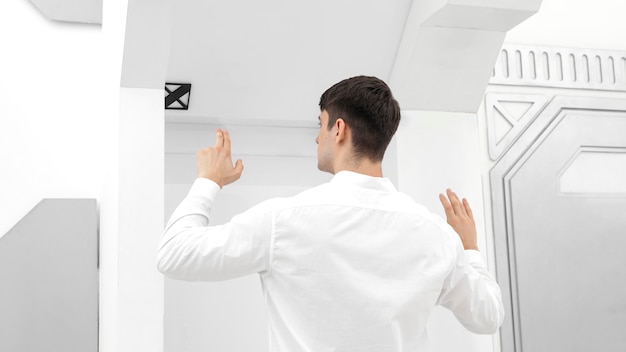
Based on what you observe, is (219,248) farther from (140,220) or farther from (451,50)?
(451,50)

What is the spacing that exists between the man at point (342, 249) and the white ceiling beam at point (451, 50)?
937 mm

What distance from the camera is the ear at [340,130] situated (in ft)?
4.46

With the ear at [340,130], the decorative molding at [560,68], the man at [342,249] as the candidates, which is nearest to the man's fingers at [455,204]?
the man at [342,249]

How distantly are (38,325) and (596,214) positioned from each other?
2.13 m

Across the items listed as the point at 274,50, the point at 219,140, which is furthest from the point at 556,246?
the point at 219,140

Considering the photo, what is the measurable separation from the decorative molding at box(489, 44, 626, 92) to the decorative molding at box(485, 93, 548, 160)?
0.06m

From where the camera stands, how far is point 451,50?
235 cm

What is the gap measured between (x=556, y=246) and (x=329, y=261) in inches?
64.1

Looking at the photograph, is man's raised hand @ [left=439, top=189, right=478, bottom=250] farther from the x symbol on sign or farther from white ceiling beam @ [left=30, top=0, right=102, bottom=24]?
white ceiling beam @ [left=30, top=0, right=102, bottom=24]

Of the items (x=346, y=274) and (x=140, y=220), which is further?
(x=140, y=220)

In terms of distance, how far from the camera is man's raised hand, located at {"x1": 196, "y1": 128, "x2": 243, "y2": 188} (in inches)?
55.0

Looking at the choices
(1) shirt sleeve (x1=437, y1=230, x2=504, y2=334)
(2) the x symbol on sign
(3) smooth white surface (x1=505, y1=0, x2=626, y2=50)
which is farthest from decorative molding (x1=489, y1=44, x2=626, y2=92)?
(1) shirt sleeve (x1=437, y1=230, x2=504, y2=334)

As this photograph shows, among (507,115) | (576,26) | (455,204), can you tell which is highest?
(576,26)

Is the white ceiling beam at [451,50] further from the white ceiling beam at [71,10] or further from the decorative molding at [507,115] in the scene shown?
the white ceiling beam at [71,10]
